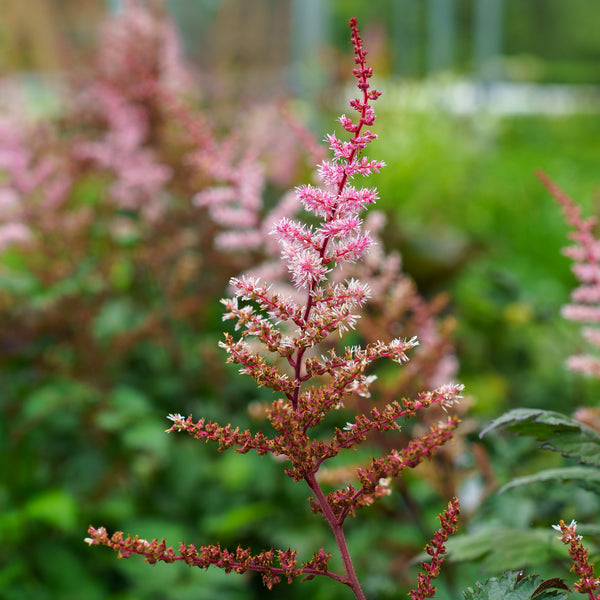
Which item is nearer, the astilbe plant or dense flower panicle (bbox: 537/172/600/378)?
the astilbe plant

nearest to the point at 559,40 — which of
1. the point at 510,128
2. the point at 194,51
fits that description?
the point at 510,128

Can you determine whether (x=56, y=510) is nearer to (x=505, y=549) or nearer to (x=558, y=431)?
(x=505, y=549)

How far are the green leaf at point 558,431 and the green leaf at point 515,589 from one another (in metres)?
0.19

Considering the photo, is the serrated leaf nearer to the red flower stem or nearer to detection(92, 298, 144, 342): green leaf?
the red flower stem

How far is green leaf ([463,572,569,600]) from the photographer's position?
81cm

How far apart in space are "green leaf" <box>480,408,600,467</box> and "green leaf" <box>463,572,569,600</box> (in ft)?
0.63

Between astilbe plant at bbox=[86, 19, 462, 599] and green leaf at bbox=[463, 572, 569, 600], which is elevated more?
astilbe plant at bbox=[86, 19, 462, 599]

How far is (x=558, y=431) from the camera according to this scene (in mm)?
1000

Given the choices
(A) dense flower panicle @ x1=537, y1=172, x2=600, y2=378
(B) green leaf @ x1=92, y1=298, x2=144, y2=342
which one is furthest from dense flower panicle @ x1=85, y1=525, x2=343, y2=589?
(B) green leaf @ x1=92, y1=298, x2=144, y2=342


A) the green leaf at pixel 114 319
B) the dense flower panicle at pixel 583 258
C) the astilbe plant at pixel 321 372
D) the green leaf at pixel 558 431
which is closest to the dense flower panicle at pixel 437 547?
the astilbe plant at pixel 321 372

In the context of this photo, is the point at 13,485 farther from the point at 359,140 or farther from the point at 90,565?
the point at 359,140

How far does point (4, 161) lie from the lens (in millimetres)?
2934

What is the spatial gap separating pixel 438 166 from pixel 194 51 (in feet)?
11.3

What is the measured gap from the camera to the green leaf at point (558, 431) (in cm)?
97
